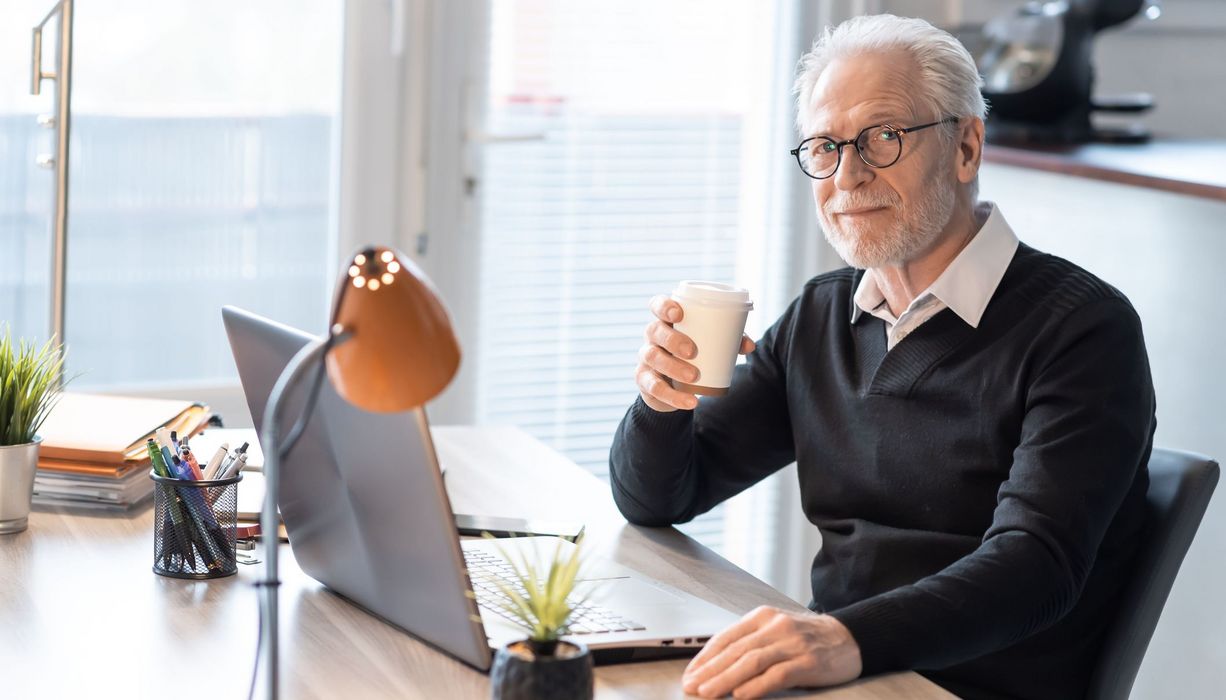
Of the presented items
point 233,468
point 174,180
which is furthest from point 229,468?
point 174,180

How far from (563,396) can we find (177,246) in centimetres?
87

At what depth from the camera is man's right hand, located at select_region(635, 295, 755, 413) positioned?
4.54 feet

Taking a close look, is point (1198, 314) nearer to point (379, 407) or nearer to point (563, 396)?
point (563, 396)

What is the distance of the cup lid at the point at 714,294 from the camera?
51.7 inches

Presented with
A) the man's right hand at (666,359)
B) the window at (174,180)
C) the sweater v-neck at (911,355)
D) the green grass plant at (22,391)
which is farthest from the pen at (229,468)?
the window at (174,180)

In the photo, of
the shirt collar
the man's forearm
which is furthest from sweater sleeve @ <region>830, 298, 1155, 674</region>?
the man's forearm

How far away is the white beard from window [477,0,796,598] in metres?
1.28

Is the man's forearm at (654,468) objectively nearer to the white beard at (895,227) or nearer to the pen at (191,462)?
the white beard at (895,227)

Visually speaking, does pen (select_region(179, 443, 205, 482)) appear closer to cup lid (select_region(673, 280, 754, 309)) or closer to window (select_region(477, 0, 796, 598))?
cup lid (select_region(673, 280, 754, 309))

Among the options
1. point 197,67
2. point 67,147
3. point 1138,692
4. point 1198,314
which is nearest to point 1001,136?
point 1198,314

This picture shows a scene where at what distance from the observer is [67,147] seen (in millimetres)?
Result: 1822

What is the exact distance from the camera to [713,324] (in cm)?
132

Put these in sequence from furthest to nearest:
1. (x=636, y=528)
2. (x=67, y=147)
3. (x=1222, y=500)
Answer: (x=1222, y=500) → (x=67, y=147) → (x=636, y=528)

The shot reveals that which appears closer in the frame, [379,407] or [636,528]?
[379,407]
